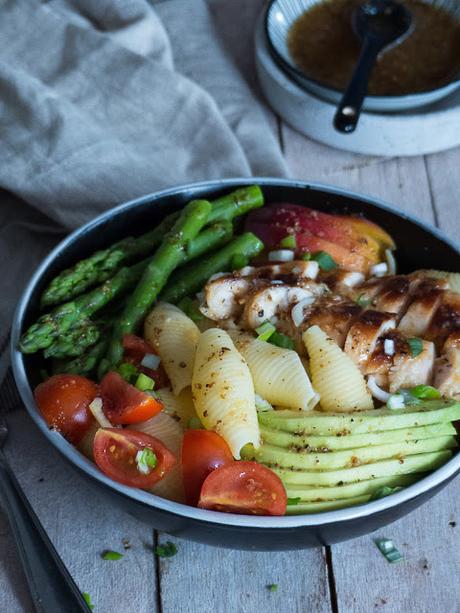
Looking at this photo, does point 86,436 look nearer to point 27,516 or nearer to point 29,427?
point 27,516

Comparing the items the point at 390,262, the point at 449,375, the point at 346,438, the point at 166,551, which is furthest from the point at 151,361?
the point at 390,262

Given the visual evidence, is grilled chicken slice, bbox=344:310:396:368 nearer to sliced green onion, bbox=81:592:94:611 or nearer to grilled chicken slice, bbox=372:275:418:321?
grilled chicken slice, bbox=372:275:418:321

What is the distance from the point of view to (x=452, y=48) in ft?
14.4

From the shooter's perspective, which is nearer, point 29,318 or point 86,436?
point 86,436

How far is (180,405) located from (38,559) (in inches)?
24.9

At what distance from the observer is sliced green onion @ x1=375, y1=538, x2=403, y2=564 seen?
2.73m

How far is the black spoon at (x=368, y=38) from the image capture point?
383 centimetres

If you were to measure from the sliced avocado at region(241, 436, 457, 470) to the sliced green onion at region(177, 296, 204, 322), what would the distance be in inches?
25.5

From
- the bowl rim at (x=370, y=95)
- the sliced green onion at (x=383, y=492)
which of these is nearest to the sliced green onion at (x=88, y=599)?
the sliced green onion at (x=383, y=492)

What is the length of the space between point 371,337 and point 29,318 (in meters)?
1.21

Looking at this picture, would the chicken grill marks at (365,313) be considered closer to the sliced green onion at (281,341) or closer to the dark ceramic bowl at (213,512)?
the sliced green onion at (281,341)

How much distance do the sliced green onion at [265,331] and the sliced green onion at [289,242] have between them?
49 cm

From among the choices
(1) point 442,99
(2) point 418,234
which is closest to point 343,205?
(2) point 418,234

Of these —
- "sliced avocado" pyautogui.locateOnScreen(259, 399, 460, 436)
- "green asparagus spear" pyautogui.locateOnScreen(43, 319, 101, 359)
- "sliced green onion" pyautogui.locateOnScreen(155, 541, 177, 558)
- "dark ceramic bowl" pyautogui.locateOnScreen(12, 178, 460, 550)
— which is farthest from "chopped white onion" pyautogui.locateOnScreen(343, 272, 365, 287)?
"sliced green onion" pyautogui.locateOnScreen(155, 541, 177, 558)
